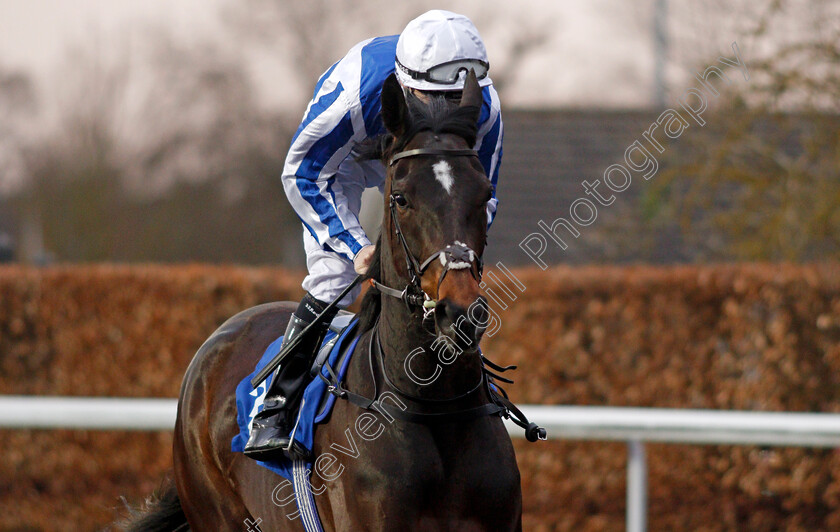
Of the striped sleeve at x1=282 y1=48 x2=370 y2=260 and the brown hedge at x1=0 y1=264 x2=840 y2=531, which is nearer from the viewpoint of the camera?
the striped sleeve at x1=282 y1=48 x2=370 y2=260

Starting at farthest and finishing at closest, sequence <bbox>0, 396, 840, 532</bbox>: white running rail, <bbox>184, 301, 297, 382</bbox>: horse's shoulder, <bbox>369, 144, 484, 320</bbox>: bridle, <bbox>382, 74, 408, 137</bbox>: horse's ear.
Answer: <bbox>0, 396, 840, 532</bbox>: white running rail, <bbox>184, 301, 297, 382</bbox>: horse's shoulder, <bbox>382, 74, 408, 137</bbox>: horse's ear, <bbox>369, 144, 484, 320</bbox>: bridle

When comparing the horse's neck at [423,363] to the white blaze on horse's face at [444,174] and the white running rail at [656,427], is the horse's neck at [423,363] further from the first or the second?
the white running rail at [656,427]

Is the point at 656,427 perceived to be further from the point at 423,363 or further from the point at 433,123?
the point at 433,123

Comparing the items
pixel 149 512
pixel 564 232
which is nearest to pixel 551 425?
pixel 149 512

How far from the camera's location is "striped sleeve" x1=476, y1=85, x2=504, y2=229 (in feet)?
10.3

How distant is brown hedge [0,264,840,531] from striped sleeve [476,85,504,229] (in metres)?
3.48

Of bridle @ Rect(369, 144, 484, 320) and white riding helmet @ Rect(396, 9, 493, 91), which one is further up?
white riding helmet @ Rect(396, 9, 493, 91)

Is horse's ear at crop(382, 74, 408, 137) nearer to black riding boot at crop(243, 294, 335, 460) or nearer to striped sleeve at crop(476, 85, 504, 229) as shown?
striped sleeve at crop(476, 85, 504, 229)

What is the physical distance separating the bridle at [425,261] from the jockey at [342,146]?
41 centimetres

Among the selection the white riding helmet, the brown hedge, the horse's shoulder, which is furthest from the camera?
the brown hedge

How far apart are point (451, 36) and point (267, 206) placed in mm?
23282

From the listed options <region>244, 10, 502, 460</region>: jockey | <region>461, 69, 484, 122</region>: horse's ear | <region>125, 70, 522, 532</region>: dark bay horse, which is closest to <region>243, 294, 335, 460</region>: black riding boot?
<region>244, 10, 502, 460</region>: jockey

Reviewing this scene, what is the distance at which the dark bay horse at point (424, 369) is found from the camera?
2.43m

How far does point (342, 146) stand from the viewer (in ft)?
10.7
